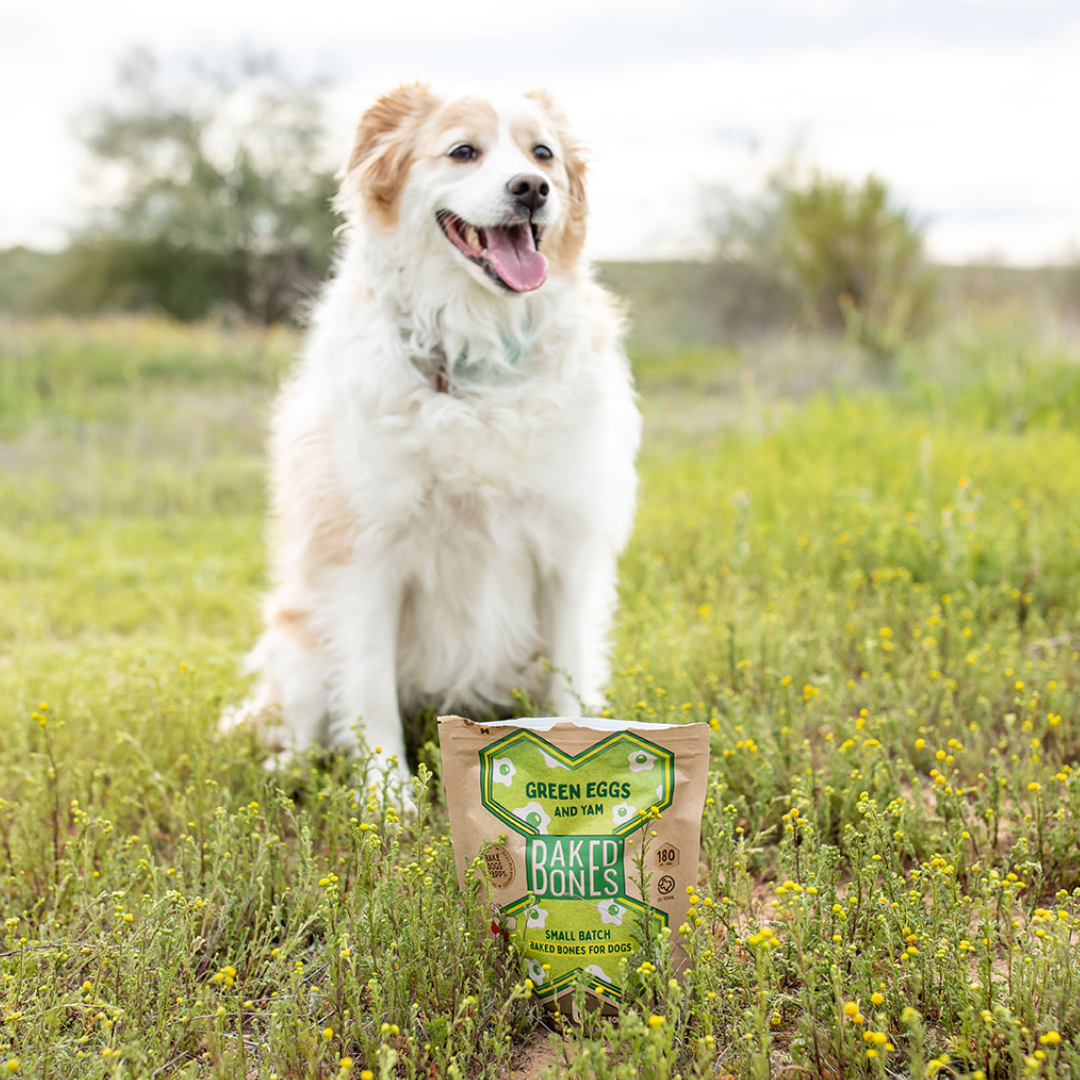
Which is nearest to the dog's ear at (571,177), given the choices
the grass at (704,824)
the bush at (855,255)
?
the grass at (704,824)

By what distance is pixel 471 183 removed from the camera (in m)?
2.66

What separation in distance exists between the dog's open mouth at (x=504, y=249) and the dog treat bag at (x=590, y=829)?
1.38 m

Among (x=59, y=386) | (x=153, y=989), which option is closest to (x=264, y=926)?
(x=153, y=989)

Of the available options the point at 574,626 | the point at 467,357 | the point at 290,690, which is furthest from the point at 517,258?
the point at 290,690

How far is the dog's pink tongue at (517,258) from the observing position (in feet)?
8.74

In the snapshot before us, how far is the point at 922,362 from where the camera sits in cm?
907

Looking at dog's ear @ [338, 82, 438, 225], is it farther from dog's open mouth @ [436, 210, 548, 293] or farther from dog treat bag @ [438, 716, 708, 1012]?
dog treat bag @ [438, 716, 708, 1012]

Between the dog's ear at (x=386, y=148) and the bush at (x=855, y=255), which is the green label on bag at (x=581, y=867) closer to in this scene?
the dog's ear at (x=386, y=148)

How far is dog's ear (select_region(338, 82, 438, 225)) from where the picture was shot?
109 inches

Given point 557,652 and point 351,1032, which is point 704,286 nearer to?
point 557,652

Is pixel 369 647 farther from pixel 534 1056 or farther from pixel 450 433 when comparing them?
pixel 534 1056

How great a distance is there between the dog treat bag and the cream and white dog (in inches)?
32.0

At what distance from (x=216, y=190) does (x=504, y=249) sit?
21.0 meters

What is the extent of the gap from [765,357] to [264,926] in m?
11.7
